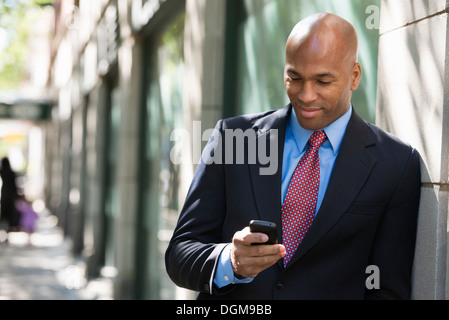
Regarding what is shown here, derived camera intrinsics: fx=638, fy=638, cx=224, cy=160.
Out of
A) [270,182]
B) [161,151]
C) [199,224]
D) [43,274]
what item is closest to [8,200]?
[43,274]

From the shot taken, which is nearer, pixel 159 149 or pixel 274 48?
pixel 274 48

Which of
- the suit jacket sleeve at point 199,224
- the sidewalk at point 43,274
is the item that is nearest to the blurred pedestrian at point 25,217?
the sidewalk at point 43,274

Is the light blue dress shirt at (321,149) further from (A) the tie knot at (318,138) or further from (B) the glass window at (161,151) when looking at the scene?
(B) the glass window at (161,151)

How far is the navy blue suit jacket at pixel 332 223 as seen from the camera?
7.36 feet

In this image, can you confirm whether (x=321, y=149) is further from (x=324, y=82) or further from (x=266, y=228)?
(x=266, y=228)

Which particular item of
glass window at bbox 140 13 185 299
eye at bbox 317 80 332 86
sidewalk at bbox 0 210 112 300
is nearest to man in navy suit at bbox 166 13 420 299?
eye at bbox 317 80 332 86

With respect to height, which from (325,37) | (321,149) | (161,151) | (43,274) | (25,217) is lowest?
(43,274)

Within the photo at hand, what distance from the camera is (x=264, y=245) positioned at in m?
1.97

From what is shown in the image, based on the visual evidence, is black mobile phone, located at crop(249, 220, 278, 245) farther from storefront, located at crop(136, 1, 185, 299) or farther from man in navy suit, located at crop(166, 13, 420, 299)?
storefront, located at crop(136, 1, 185, 299)

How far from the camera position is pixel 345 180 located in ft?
7.46

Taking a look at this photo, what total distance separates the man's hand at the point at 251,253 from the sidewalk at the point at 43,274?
7.31 m

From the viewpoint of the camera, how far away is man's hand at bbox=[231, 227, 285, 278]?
1.96 m

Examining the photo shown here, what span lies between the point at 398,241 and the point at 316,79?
667 millimetres
